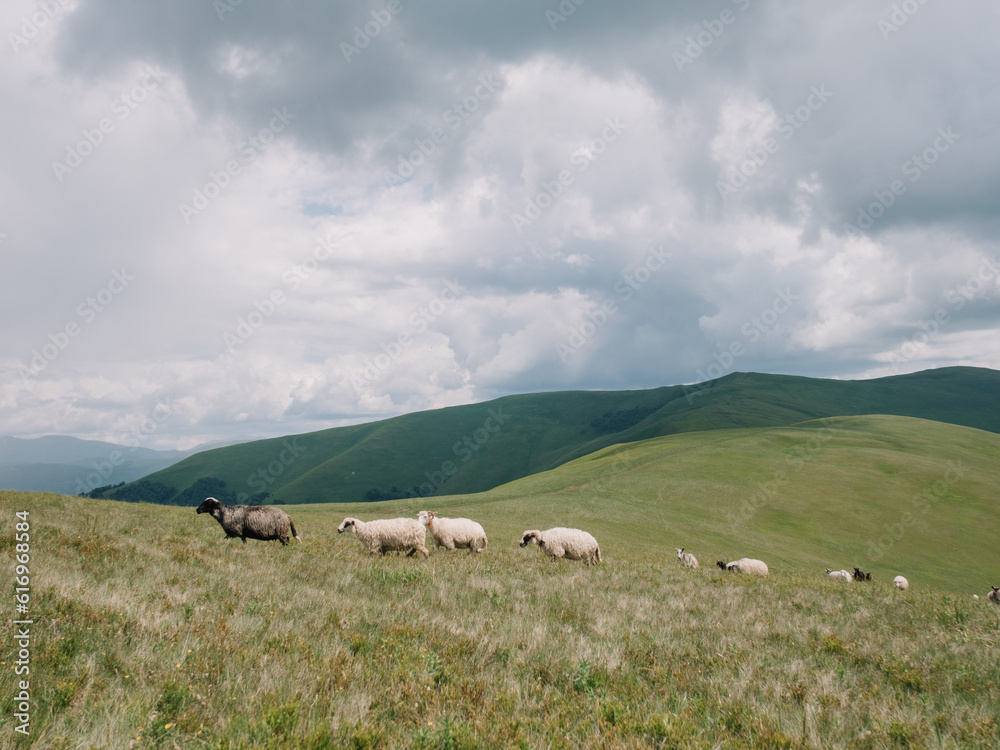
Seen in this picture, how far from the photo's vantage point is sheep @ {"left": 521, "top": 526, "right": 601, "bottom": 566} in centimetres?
1909

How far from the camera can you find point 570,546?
19.2 metres

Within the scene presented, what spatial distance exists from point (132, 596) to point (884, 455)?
99.7 meters

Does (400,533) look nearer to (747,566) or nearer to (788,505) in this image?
(747,566)

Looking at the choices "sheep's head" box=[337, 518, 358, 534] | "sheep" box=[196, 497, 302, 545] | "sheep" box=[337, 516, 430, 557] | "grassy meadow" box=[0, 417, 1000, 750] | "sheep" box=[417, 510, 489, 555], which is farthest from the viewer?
"sheep" box=[417, 510, 489, 555]

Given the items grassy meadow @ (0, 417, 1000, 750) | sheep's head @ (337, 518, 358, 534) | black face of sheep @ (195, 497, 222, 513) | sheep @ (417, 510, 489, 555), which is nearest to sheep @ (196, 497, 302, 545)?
black face of sheep @ (195, 497, 222, 513)

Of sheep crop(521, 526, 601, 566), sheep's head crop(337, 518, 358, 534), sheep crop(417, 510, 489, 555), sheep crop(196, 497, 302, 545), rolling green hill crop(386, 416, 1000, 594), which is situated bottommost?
rolling green hill crop(386, 416, 1000, 594)

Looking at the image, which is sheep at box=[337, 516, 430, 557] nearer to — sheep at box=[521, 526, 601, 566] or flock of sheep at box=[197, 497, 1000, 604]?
flock of sheep at box=[197, 497, 1000, 604]

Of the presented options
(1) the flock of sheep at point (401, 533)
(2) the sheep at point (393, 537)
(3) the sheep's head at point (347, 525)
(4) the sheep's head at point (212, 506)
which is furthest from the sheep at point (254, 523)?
(2) the sheep at point (393, 537)

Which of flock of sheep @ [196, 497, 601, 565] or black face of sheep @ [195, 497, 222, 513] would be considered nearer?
flock of sheep @ [196, 497, 601, 565]

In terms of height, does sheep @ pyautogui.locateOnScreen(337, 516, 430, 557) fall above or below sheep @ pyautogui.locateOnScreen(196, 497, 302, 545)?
below

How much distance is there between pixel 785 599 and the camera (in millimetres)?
12961

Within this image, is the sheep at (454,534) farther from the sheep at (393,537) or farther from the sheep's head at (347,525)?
the sheep's head at (347,525)

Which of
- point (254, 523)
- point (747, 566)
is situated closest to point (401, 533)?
point (254, 523)

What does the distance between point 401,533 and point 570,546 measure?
6746 mm
